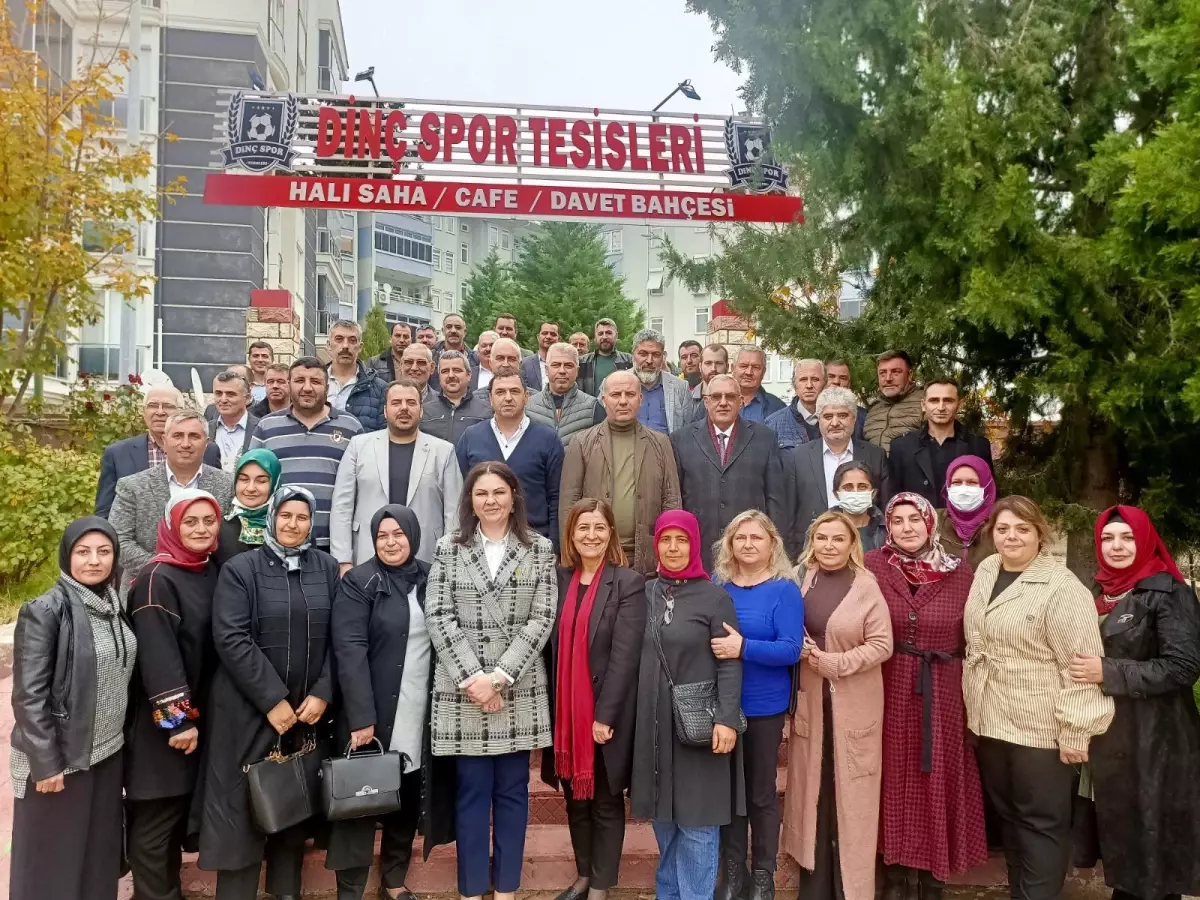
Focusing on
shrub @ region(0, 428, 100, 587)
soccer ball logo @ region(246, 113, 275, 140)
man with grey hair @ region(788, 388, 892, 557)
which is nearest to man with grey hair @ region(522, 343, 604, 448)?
man with grey hair @ region(788, 388, 892, 557)

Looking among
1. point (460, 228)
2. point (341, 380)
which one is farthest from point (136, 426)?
point (460, 228)

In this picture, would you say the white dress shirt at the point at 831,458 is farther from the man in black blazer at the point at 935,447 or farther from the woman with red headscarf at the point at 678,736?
the woman with red headscarf at the point at 678,736

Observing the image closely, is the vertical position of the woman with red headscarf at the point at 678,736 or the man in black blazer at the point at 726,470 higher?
the man in black blazer at the point at 726,470

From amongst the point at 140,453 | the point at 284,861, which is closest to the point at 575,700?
the point at 284,861

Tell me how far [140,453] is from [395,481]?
1407mm

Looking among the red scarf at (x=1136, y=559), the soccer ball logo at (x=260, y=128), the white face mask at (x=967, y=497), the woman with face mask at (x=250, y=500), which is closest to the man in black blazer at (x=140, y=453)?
the woman with face mask at (x=250, y=500)

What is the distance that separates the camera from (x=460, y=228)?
50.5m

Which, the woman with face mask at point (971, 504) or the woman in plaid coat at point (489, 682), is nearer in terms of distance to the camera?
the woman in plaid coat at point (489, 682)

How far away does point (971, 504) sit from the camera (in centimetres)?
434

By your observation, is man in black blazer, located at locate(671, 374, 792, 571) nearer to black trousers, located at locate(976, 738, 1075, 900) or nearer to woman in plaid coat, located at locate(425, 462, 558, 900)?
woman in plaid coat, located at locate(425, 462, 558, 900)

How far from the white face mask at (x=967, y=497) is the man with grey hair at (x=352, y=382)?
376 cm

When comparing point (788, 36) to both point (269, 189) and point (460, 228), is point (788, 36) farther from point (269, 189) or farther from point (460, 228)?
point (460, 228)

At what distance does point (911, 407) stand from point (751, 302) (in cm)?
172

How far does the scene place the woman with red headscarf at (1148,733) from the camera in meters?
3.68
